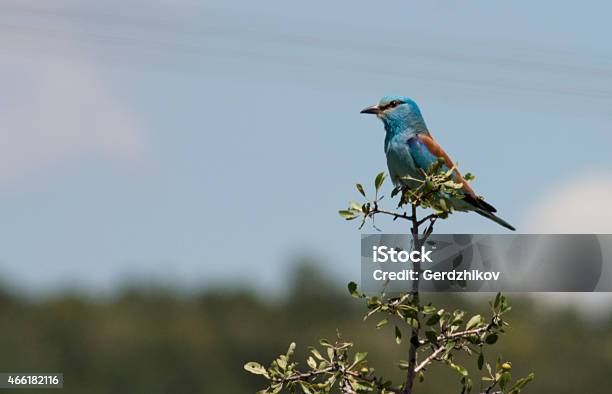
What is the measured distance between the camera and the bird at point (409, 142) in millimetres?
8914

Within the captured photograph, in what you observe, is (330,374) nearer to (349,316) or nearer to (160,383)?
(349,316)

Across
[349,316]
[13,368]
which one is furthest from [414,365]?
[13,368]

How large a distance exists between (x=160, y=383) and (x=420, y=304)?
42997 mm

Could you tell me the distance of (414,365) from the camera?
5.73m

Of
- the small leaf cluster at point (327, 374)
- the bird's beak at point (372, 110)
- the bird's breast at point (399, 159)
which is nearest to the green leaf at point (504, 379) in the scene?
the small leaf cluster at point (327, 374)

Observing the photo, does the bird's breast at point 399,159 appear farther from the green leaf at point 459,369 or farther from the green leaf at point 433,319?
the green leaf at point 459,369

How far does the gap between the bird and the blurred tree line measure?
29163mm

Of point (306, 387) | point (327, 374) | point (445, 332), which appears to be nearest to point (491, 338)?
point (445, 332)

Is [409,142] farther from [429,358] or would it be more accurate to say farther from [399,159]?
[429,358]

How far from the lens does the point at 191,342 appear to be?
49562 millimetres

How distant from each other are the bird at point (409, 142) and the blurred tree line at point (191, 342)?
29163 mm

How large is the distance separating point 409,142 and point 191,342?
135 feet

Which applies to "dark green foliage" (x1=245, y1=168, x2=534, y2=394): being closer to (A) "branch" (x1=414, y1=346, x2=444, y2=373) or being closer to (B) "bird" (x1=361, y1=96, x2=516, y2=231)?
(A) "branch" (x1=414, y1=346, x2=444, y2=373)

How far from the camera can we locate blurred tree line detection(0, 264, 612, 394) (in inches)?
1587
